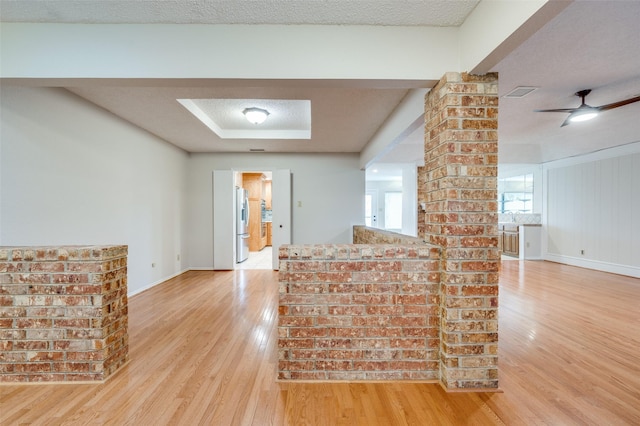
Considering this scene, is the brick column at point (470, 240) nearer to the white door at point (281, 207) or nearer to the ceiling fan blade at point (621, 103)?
the ceiling fan blade at point (621, 103)

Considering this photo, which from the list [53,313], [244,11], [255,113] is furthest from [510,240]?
[53,313]

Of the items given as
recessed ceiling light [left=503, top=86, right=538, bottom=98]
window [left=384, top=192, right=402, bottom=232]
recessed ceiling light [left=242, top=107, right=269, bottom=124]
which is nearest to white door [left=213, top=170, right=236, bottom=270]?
recessed ceiling light [left=242, top=107, right=269, bottom=124]

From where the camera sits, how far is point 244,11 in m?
1.74

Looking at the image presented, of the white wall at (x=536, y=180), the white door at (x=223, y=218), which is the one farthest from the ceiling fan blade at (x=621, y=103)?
the white door at (x=223, y=218)

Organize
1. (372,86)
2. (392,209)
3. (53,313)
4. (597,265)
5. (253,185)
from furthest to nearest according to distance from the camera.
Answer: (392,209)
(253,185)
(597,265)
(372,86)
(53,313)

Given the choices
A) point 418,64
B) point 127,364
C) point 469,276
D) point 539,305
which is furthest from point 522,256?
point 127,364

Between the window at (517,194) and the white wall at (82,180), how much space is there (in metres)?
8.73

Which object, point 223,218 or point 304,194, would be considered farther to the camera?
point 304,194

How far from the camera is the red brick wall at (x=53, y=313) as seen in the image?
1.82 meters

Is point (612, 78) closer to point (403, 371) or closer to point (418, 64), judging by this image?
point (418, 64)

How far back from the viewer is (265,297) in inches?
148

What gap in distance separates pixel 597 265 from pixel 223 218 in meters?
7.69

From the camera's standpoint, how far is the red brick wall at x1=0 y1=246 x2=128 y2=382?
1824mm

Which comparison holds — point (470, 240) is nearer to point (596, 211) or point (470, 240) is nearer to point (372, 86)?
point (372, 86)
